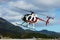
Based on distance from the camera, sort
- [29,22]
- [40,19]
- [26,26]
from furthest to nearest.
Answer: [40,19]
[29,22]
[26,26]

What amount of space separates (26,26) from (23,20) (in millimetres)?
3176

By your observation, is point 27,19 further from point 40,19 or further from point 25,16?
point 40,19

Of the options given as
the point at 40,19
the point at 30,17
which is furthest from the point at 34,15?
the point at 40,19

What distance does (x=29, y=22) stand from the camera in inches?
1427

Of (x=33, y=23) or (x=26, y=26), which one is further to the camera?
(x=33, y=23)

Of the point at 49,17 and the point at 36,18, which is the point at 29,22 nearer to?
the point at 36,18

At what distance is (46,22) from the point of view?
40.5m

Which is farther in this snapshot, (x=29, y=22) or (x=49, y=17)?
(x=49, y=17)

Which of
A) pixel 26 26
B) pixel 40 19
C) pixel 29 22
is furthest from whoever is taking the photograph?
pixel 40 19

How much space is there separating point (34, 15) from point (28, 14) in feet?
2.66

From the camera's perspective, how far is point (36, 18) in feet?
124

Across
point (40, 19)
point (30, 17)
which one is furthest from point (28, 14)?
point (40, 19)

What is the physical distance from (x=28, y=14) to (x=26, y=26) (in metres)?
3.65

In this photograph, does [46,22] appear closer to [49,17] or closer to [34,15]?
[49,17]
